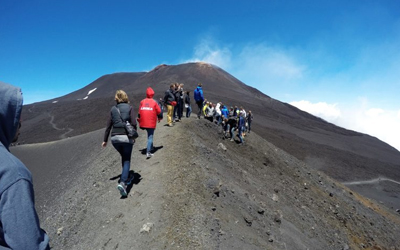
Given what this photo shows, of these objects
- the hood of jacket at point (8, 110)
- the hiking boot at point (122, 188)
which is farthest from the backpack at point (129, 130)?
the hood of jacket at point (8, 110)

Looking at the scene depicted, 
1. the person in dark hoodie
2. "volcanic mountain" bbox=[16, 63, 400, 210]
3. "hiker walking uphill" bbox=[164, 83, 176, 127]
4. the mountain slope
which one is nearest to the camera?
the person in dark hoodie

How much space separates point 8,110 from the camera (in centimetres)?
159

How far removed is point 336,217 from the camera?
1198 centimetres

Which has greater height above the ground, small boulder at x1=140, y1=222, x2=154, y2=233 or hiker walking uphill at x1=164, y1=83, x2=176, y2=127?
hiker walking uphill at x1=164, y1=83, x2=176, y2=127

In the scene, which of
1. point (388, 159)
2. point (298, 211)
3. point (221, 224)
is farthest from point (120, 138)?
point (388, 159)

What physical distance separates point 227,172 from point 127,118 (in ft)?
13.9

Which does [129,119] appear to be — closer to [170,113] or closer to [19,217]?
[19,217]

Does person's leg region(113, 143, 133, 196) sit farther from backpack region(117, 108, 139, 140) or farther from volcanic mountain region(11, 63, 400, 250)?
volcanic mountain region(11, 63, 400, 250)

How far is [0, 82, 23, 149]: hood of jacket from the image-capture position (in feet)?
5.10

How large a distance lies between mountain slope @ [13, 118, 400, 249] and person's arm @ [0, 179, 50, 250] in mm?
3451

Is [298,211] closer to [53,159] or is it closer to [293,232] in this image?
[293,232]

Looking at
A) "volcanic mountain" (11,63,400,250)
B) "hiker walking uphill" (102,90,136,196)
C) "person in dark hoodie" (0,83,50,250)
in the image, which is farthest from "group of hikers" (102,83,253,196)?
"person in dark hoodie" (0,83,50,250)

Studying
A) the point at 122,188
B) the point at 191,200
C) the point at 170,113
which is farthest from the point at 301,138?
the point at 122,188

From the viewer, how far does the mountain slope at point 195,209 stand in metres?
5.07
